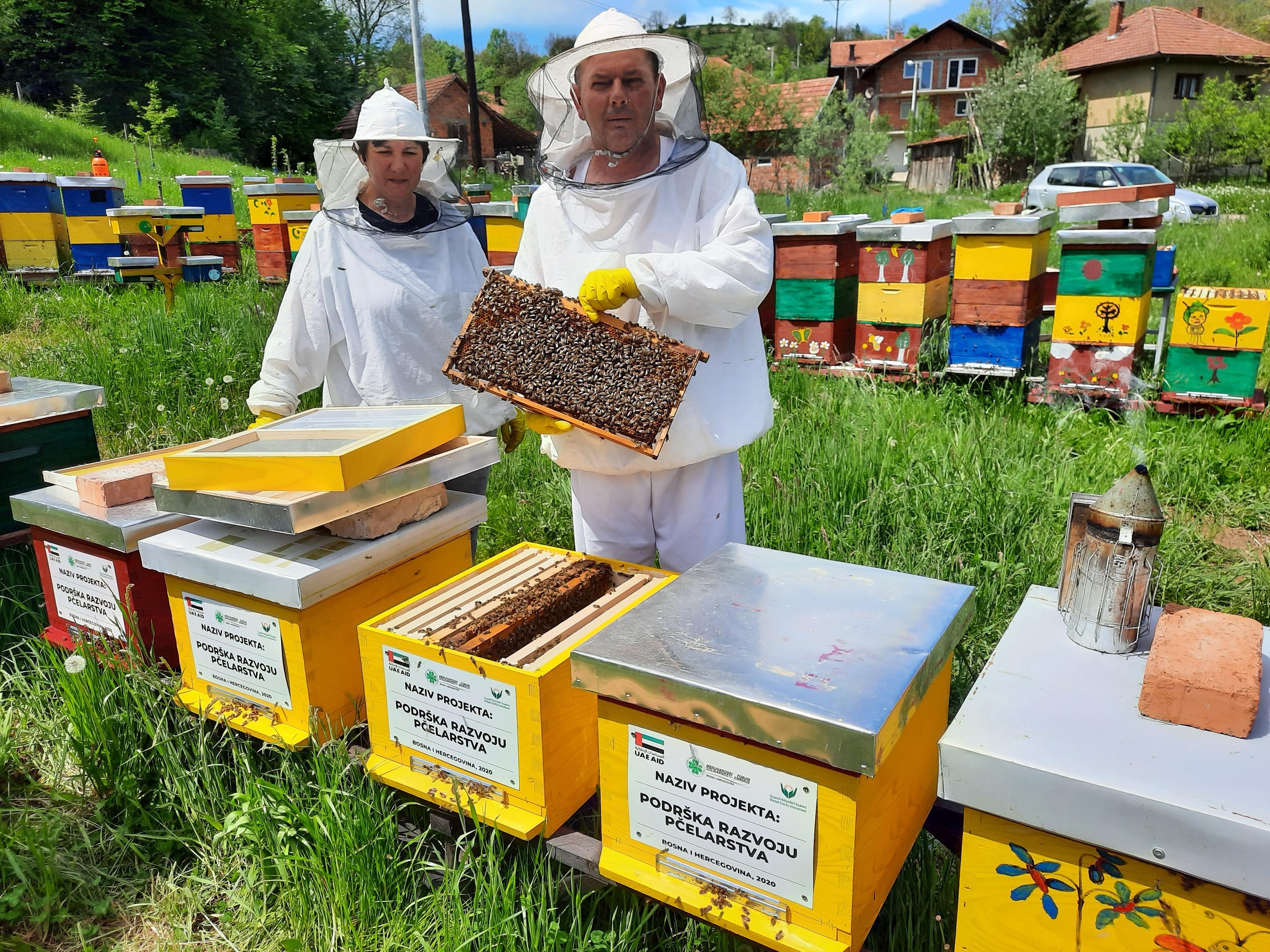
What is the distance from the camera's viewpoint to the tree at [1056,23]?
1567 inches

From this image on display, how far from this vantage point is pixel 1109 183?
16797 mm

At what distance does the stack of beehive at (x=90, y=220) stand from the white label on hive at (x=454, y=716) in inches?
350

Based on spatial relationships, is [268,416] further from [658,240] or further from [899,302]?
[899,302]

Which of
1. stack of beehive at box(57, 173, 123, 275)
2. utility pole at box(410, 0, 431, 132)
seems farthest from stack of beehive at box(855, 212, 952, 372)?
utility pole at box(410, 0, 431, 132)

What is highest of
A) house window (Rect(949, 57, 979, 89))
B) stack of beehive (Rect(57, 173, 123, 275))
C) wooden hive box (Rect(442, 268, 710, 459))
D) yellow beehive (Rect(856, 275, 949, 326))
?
house window (Rect(949, 57, 979, 89))

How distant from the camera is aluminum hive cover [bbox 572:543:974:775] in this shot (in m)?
1.21

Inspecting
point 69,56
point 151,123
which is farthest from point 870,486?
point 69,56

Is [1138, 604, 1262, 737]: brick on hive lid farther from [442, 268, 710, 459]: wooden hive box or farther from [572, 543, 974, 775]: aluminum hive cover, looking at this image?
[442, 268, 710, 459]: wooden hive box

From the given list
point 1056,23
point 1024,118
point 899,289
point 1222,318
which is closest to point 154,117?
point 899,289

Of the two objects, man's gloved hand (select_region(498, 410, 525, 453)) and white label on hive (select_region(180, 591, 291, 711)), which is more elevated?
man's gloved hand (select_region(498, 410, 525, 453))

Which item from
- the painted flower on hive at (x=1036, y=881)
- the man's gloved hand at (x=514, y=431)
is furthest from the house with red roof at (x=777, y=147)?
the painted flower on hive at (x=1036, y=881)

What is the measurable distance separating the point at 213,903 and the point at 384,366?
5.58 ft

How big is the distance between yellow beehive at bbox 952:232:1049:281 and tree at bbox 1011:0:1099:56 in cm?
4149

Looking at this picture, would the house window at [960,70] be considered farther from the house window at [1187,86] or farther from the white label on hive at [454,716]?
the white label on hive at [454,716]
